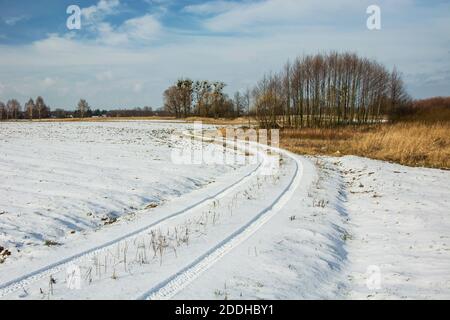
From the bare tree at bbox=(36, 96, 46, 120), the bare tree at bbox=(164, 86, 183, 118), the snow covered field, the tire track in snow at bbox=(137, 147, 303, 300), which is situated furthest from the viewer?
the bare tree at bbox=(36, 96, 46, 120)

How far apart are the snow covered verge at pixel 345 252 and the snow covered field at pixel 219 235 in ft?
0.09

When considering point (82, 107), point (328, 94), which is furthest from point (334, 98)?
point (82, 107)

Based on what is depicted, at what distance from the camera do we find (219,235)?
838cm

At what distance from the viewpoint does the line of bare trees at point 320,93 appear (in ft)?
199

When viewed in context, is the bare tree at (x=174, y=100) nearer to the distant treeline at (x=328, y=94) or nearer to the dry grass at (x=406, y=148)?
the distant treeline at (x=328, y=94)

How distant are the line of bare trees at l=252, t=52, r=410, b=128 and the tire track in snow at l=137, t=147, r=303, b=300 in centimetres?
4918

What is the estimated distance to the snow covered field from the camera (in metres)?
5.96

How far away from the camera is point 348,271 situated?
22.7 feet

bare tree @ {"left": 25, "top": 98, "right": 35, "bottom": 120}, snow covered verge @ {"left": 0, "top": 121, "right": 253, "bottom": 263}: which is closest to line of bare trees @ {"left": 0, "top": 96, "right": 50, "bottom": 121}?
bare tree @ {"left": 25, "top": 98, "right": 35, "bottom": 120}

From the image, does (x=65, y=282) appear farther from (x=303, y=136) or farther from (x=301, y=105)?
(x=301, y=105)

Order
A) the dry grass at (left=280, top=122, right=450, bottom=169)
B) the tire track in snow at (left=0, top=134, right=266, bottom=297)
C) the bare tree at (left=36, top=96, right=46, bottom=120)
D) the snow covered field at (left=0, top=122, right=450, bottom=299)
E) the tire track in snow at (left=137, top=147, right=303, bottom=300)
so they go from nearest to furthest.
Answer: the tire track in snow at (left=137, top=147, right=303, bottom=300) → the tire track in snow at (left=0, top=134, right=266, bottom=297) → the snow covered field at (left=0, top=122, right=450, bottom=299) → the dry grass at (left=280, top=122, right=450, bottom=169) → the bare tree at (left=36, top=96, right=46, bottom=120)

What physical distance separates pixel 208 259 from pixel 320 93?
60.4 meters

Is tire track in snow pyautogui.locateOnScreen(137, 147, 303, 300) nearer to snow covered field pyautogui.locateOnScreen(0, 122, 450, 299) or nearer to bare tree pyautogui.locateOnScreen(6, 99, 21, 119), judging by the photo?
snow covered field pyautogui.locateOnScreen(0, 122, 450, 299)

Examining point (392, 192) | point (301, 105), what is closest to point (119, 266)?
point (392, 192)
